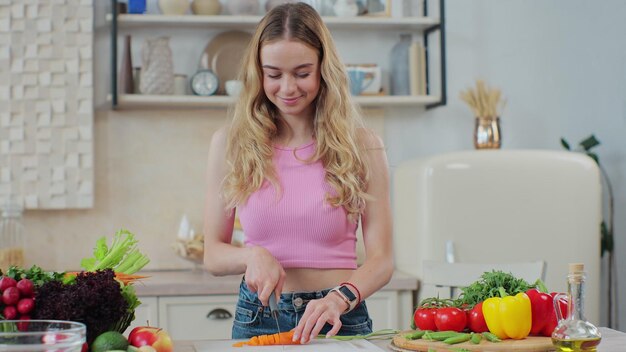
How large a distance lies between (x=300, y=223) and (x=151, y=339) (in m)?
Answer: 0.59

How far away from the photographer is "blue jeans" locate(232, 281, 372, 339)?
6.75 ft

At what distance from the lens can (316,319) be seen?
178 centimetres

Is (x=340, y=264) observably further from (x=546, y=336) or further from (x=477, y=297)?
(x=546, y=336)

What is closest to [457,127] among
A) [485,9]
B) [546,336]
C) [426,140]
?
[426,140]

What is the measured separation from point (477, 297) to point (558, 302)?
0.23 metres

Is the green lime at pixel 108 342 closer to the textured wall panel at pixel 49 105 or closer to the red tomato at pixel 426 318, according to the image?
the red tomato at pixel 426 318

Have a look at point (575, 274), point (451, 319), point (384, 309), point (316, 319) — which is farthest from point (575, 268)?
point (384, 309)

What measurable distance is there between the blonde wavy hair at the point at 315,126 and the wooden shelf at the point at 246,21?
156cm

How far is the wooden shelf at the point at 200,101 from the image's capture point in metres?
3.59

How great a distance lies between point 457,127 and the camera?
13.1ft

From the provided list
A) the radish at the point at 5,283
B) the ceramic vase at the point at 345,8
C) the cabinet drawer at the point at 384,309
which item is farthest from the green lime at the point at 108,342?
the ceramic vase at the point at 345,8

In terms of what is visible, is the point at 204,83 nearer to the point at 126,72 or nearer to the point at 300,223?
the point at 126,72

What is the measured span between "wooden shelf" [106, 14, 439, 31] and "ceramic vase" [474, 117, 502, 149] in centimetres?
47

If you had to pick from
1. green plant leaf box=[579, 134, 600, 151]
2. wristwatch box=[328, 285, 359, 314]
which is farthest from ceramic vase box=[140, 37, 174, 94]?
wristwatch box=[328, 285, 359, 314]
